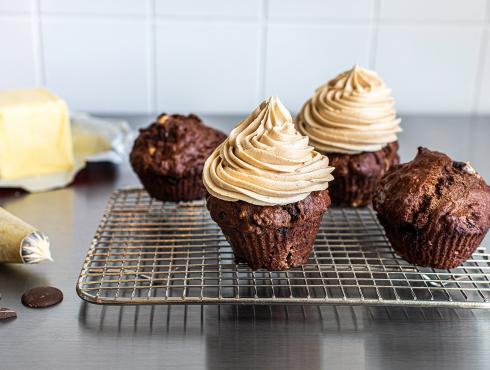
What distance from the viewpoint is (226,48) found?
2.59m

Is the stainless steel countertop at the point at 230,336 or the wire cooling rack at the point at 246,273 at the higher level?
the wire cooling rack at the point at 246,273

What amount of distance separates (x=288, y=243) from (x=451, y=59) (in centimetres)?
157

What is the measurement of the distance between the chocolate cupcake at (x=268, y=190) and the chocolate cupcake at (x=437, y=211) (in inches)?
6.8

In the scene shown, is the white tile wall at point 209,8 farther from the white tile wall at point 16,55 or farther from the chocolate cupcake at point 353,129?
the chocolate cupcake at point 353,129

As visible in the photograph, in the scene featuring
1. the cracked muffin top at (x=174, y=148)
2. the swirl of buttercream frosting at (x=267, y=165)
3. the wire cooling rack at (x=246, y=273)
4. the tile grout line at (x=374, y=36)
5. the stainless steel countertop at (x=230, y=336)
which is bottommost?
the stainless steel countertop at (x=230, y=336)

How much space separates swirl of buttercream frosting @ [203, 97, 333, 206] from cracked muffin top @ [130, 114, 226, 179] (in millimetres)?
303

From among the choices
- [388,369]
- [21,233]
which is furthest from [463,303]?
[21,233]

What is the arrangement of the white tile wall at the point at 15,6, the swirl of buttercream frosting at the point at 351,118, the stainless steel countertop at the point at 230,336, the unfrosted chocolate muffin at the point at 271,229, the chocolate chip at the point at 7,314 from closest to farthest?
1. the stainless steel countertop at the point at 230,336
2. the chocolate chip at the point at 7,314
3. the unfrosted chocolate muffin at the point at 271,229
4. the swirl of buttercream frosting at the point at 351,118
5. the white tile wall at the point at 15,6

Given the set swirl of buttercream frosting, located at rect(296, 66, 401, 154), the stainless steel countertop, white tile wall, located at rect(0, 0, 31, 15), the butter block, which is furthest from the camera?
white tile wall, located at rect(0, 0, 31, 15)

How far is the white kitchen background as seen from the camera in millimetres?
2531

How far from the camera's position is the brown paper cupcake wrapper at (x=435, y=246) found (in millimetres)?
1425

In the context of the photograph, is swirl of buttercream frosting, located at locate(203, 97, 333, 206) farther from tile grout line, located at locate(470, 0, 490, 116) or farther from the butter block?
tile grout line, located at locate(470, 0, 490, 116)

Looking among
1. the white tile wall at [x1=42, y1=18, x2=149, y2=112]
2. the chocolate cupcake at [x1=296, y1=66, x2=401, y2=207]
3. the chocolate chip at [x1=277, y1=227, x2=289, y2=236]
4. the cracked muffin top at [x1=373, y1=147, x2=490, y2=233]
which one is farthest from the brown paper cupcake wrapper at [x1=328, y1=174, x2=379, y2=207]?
the white tile wall at [x1=42, y1=18, x2=149, y2=112]

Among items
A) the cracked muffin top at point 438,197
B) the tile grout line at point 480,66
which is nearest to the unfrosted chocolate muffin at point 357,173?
the cracked muffin top at point 438,197
